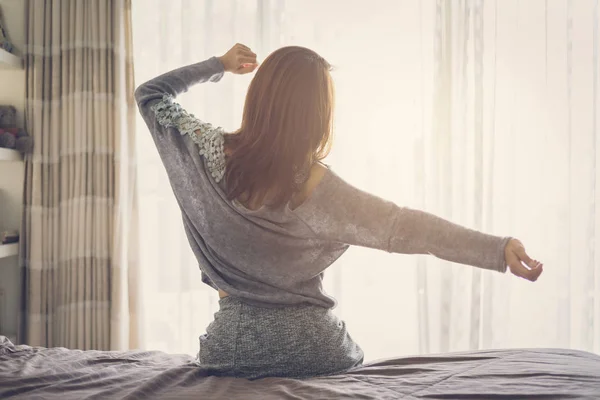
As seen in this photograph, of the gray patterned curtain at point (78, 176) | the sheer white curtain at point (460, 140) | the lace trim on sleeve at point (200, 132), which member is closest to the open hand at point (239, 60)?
the lace trim on sleeve at point (200, 132)

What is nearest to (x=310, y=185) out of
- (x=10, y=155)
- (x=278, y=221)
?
(x=278, y=221)

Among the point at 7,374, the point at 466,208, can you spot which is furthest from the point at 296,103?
the point at 466,208

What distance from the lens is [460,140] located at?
2.41m

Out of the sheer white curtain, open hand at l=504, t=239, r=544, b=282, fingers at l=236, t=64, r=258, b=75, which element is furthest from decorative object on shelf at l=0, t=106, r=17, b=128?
open hand at l=504, t=239, r=544, b=282

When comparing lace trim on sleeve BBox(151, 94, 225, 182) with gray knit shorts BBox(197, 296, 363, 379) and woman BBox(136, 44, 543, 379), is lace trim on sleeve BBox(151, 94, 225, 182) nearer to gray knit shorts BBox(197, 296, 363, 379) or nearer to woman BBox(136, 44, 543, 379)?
woman BBox(136, 44, 543, 379)

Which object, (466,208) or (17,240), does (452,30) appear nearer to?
(466,208)

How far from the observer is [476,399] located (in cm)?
99

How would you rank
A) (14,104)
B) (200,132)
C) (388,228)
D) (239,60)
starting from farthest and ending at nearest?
(14,104), (239,60), (200,132), (388,228)

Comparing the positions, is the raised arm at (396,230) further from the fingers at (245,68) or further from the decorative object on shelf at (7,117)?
the decorative object on shelf at (7,117)

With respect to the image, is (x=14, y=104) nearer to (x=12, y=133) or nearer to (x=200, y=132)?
(x=12, y=133)

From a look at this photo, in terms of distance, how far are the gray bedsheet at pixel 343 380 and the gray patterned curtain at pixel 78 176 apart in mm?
1154

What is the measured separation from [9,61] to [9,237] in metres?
0.80

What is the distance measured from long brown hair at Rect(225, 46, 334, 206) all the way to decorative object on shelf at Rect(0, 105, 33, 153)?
158cm

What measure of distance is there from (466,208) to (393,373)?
1391mm
